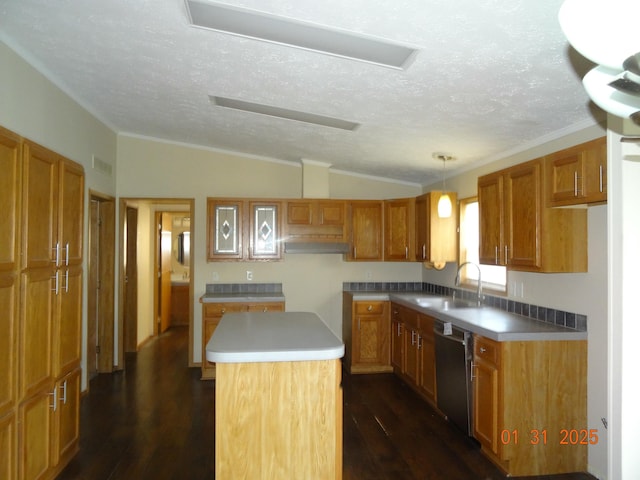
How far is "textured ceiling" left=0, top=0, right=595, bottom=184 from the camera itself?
73.7 inches

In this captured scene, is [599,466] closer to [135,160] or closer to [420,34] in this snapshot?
[420,34]

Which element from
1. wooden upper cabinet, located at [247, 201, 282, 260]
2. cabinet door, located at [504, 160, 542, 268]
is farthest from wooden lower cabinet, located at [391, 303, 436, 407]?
wooden upper cabinet, located at [247, 201, 282, 260]

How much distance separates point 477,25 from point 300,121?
2.06m

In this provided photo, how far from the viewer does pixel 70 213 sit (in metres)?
2.83

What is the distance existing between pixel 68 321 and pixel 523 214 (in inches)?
123

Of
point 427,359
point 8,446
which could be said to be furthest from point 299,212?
point 8,446

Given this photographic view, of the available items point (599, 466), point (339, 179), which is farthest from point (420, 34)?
point (339, 179)

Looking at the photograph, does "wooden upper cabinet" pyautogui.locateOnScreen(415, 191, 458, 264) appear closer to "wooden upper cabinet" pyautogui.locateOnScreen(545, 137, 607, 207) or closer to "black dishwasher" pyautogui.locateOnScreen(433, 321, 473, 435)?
"black dishwasher" pyautogui.locateOnScreen(433, 321, 473, 435)

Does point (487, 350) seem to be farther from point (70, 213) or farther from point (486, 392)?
point (70, 213)

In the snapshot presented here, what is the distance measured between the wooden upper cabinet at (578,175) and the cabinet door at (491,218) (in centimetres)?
48

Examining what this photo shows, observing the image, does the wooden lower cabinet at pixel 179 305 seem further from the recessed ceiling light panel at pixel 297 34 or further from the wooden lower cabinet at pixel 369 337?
the recessed ceiling light panel at pixel 297 34

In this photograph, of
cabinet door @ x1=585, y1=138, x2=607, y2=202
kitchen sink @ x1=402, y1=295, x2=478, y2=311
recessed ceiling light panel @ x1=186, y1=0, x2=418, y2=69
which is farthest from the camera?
kitchen sink @ x1=402, y1=295, x2=478, y2=311

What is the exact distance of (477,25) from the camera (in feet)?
5.94

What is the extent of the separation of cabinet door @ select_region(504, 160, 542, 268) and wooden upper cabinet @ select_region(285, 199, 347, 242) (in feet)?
7.21
